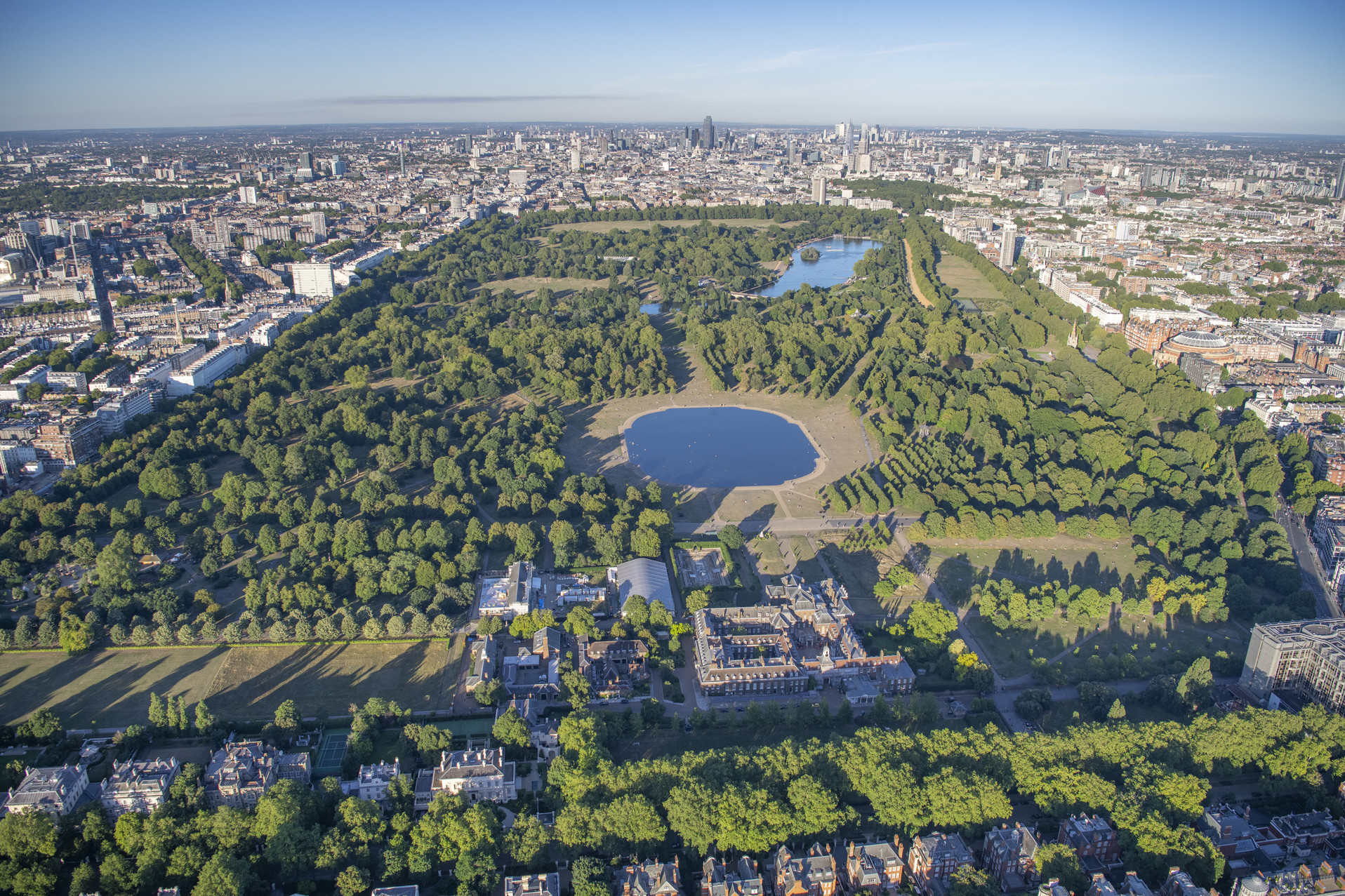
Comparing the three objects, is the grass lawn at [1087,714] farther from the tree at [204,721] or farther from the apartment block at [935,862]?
the tree at [204,721]

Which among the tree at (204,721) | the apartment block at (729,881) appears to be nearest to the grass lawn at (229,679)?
the tree at (204,721)

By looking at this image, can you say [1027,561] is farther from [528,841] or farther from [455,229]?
[455,229]

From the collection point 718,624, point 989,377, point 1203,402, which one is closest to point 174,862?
point 718,624

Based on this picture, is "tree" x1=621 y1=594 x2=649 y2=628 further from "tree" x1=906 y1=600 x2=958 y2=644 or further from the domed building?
the domed building

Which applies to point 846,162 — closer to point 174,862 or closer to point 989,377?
point 989,377

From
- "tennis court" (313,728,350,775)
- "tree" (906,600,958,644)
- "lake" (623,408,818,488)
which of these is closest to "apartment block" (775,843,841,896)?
"tree" (906,600,958,644)

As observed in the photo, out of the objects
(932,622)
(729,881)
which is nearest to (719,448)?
(932,622)
